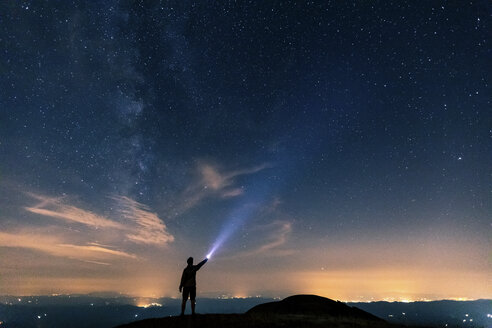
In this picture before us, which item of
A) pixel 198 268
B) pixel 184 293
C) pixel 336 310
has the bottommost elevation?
pixel 336 310

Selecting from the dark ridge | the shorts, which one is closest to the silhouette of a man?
the shorts

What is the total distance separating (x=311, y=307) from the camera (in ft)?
63.7

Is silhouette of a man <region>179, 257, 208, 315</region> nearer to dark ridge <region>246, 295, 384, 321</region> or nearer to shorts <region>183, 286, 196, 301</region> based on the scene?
shorts <region>183, 286, 196, 301</region>

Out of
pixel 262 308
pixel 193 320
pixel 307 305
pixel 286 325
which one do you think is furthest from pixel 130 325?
pixel 307 305

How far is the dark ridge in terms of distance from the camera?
18555 mm

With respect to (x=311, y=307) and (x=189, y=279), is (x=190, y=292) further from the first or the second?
(x=311, y=307)

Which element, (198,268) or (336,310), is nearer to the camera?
(198,268)

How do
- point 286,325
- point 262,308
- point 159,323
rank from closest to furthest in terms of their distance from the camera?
point 286,325 → point 159,323 → point 262,308

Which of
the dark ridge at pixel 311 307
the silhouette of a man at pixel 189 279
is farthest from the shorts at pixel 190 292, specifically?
the dark ridge at pixel 311 307

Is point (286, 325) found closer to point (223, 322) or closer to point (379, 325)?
point (223, 322)

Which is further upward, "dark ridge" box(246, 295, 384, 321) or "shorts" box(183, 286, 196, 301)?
"shorts" box(183, 286, 196, 301)

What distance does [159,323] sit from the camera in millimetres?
13188

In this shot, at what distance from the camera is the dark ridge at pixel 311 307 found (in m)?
18.6

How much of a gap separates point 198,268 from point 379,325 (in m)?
8.01
